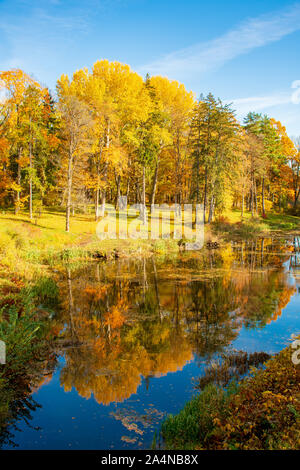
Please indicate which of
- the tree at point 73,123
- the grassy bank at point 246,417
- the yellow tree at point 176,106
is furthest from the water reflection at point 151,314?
the yellow tree at point 176,106

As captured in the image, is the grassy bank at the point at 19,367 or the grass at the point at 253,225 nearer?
the grassy bank at the point at 19,367

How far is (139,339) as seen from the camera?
11125 millimetres

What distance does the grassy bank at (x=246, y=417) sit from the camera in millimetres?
5441

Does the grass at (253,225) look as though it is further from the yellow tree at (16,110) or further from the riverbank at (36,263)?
the yellow tree at (16,110)

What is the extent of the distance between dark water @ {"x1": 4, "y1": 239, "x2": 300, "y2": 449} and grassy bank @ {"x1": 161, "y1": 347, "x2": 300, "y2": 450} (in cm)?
62

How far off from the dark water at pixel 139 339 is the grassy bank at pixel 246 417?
619mm

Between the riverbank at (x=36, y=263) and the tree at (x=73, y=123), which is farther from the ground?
the tree at (x=73, y=123)

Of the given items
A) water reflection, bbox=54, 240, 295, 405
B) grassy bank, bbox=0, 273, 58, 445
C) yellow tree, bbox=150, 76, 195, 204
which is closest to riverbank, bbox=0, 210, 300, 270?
water reflection, bbox=54, 240, 295, 405

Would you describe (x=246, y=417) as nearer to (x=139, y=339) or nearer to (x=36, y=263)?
(x=139, y=339)

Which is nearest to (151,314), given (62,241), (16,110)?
(62,241)

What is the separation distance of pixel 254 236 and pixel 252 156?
13.7 meters

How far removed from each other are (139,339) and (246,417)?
557 cm

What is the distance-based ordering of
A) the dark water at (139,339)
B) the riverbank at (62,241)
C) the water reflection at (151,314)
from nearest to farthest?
the dark water at (139,339) → the water reflection at (151,314) → the riverbank at (62,241)
